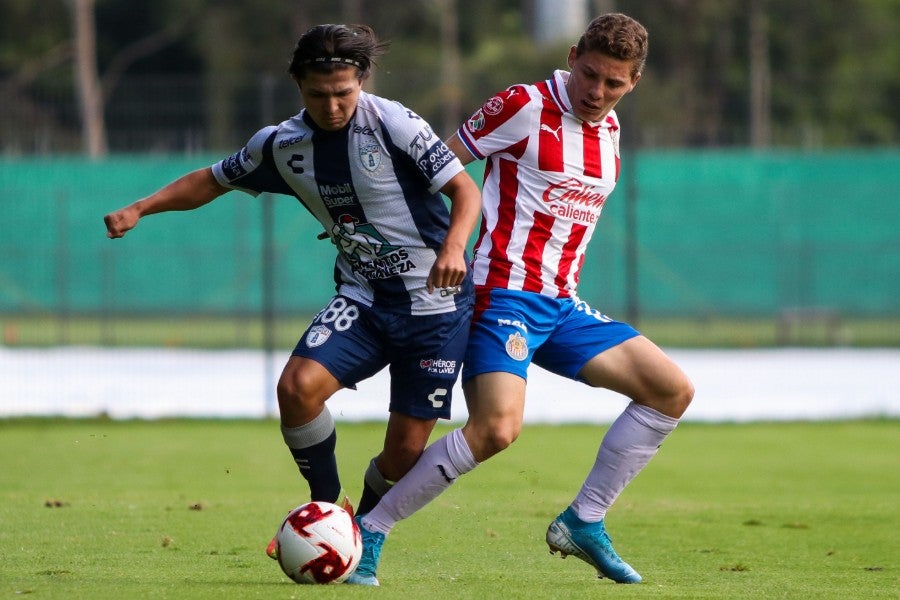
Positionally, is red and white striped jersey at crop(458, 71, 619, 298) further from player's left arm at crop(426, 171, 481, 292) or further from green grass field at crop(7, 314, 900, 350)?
green grass field at crop(7, 314, 900, 350)

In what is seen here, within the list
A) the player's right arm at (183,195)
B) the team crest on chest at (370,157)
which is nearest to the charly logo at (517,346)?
the team crest on chest at (370,157)

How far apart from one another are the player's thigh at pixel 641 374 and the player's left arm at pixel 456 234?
85 centimetres

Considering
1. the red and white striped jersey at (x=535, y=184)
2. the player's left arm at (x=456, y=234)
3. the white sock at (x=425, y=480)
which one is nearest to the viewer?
the player's left arm at (x=456, y=234)

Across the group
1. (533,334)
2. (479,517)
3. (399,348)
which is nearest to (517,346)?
(533,334)

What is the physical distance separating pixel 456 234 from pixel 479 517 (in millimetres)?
2860

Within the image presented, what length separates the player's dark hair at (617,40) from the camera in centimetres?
586

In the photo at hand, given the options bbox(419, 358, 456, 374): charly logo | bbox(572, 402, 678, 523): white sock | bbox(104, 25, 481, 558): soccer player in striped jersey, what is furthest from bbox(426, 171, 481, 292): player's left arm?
bbox(572, 402, 678, 523): white sock

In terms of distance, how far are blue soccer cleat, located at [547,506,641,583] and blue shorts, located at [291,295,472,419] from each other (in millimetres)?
679

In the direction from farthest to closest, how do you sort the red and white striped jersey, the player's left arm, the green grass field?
the green grass field, the red and white striped jersey, the player's left arm

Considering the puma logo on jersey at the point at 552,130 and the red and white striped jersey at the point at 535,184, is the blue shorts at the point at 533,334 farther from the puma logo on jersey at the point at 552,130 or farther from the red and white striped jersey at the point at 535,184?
the puma logo on jersey at the point at 552,130

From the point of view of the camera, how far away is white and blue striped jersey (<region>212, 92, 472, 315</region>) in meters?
5.64

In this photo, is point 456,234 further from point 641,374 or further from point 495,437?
point 641,374

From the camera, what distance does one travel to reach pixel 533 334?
6.00 m

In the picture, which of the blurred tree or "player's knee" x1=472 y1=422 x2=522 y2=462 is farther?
the blurred tree
